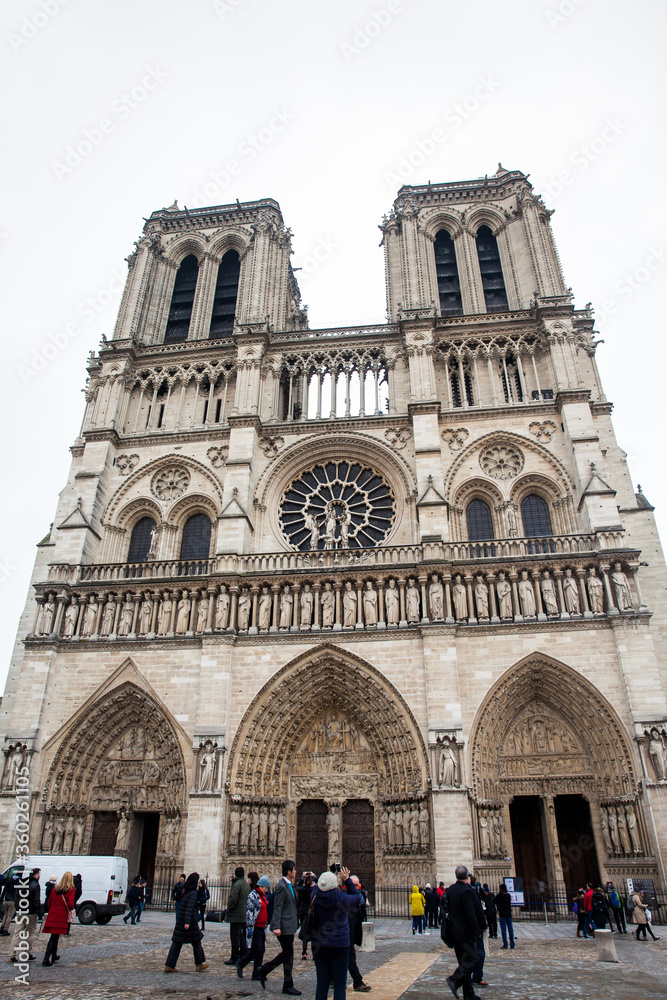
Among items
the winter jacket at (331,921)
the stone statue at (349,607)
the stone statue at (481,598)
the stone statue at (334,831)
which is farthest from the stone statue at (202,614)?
the winter jacket at (331,921)

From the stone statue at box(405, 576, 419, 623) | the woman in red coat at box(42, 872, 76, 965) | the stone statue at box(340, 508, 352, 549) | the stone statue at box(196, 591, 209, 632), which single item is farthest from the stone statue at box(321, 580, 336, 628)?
the woman in red coat at box(42, 872, 76, 965)

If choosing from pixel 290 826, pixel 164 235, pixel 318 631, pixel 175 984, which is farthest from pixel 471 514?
pixel 164 235

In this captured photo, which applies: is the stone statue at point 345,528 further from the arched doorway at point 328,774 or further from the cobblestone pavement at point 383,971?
the cobblestone pavement at point 383,971

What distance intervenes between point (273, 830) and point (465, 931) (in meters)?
11.4

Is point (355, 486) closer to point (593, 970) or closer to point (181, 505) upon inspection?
point (181, 505)

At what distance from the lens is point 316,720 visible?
58.7 ft

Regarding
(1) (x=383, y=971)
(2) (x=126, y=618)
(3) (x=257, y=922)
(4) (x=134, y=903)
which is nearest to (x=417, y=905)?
(1) (x=383, y=971)

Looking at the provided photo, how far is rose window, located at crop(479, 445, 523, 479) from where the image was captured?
2050cm

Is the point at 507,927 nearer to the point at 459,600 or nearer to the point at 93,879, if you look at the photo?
the point at 93,879

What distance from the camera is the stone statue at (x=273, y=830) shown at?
16.3 meters

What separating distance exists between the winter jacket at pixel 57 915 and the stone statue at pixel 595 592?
1294 cm

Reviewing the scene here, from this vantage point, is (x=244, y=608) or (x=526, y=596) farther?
(x=244, y=608)

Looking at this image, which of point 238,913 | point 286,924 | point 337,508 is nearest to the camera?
point 286,924

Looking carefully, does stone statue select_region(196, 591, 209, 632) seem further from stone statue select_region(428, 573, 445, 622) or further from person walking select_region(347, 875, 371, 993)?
person walking select_region(347, 875, 371, 993)
